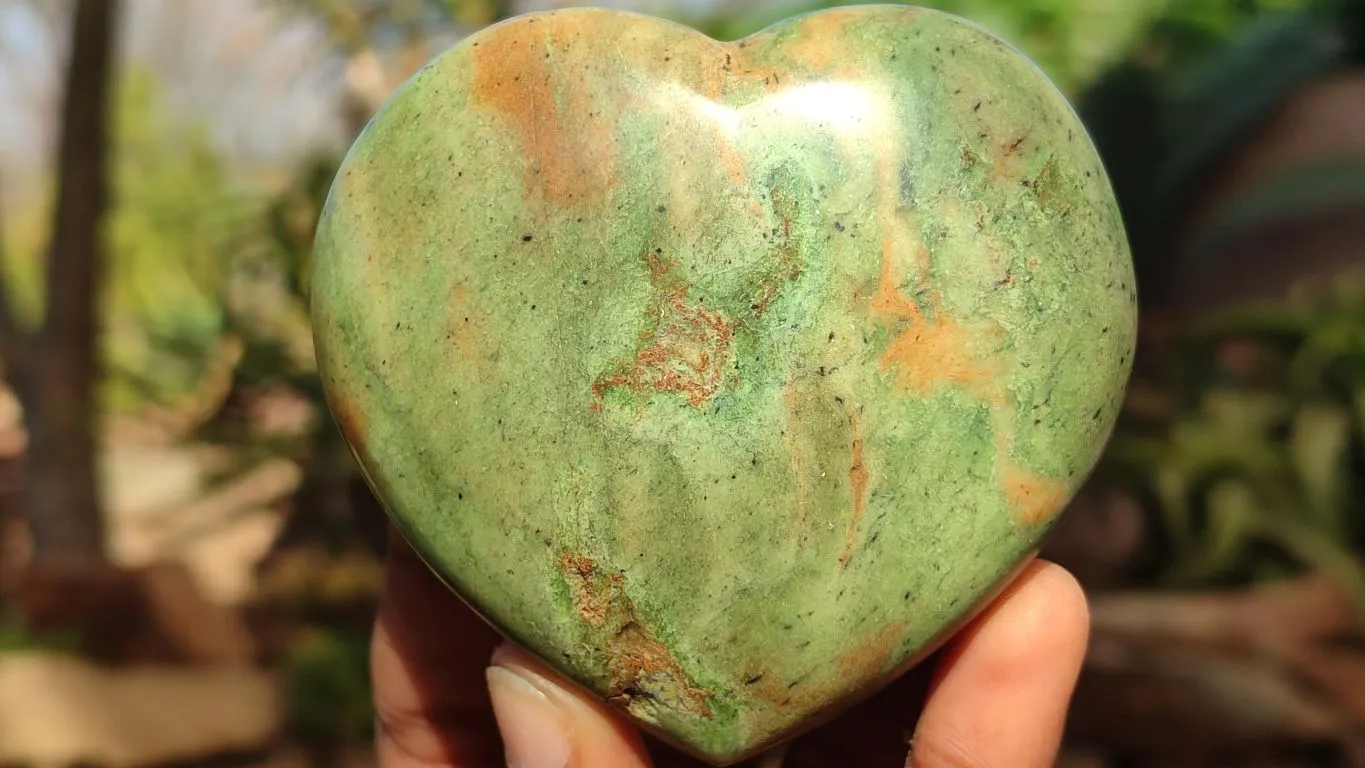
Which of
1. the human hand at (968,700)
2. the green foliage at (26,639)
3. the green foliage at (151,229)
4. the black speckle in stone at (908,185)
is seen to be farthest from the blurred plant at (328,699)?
the green foliage at (151,229)

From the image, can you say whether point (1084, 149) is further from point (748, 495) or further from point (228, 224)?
point (228, 224)

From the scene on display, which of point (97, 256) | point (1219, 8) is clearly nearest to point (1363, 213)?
point (1219, 8)

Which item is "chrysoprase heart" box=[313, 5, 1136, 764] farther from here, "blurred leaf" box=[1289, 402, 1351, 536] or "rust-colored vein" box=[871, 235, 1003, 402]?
"blurred leaf" box=[1289, 402, 1351, 536]

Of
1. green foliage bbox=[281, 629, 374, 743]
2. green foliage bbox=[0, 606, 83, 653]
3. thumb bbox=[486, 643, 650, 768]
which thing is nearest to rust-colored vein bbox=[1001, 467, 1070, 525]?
thumb bbox=[486, 643, 650, 768]

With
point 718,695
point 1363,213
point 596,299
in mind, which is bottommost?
point 1363,213

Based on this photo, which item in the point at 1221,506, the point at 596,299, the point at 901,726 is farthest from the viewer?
the point at 1221,506

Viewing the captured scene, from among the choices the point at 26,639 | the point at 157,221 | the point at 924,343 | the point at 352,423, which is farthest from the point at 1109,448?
the point at 157,221

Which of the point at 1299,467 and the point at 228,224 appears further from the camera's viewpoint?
the point at 228,224
